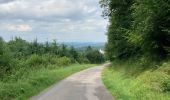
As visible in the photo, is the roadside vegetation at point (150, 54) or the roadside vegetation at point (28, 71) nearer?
the roadside vegetation at point (150, 54)

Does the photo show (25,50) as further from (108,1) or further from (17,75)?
(17,75)

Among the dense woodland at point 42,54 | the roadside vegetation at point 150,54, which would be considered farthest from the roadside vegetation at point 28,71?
the roadside vegetation at point 150,54

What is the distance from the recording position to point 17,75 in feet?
90.3

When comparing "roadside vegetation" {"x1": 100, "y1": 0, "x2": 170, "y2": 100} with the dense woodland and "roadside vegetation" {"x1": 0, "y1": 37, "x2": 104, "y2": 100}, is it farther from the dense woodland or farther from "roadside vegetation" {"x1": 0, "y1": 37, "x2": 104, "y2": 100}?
the dense woodland

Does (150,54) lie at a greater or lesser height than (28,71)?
greater

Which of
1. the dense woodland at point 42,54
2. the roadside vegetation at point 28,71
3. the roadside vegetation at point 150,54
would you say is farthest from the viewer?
the dense woodland at point 42,54

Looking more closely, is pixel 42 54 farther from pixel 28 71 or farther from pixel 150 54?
pixel 150 54

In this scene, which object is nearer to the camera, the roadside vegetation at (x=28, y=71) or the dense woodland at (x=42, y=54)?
the roadside vegetation at (x=28, y=71)

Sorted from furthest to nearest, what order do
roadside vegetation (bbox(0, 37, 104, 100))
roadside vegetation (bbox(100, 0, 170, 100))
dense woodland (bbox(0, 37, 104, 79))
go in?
dense woodland (bbox(0, 37, 104, 79)) → roadside vegetation (bbox(0, 37, 104, 100)) → roadside vegetation (bbox(100, 0, 170, 100))

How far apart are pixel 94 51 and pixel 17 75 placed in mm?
112149

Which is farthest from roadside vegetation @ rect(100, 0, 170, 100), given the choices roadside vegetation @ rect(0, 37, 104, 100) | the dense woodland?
the dense woodland

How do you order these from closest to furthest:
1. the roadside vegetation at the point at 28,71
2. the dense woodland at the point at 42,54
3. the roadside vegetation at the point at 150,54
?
the roadside vegetation at the point at 150,54 < the roadside vegetation at the point at 28,71 < the dense woodland at the point at 42,54

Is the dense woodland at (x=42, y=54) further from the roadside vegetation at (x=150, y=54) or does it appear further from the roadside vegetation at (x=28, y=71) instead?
the roadside vegetation at (x=150, y=54)

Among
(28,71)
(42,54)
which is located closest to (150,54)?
(28,71)
